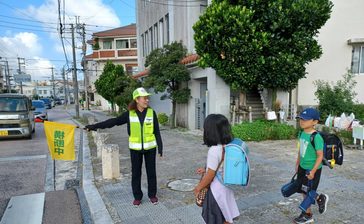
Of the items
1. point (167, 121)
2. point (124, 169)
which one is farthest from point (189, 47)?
point (124, 169)

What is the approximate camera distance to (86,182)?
211 inches

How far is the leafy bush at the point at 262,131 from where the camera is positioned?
9.32 metres

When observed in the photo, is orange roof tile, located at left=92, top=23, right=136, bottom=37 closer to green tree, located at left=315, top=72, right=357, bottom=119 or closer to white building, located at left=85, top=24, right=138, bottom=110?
white building, located at left=85, top=24, right=138, bottom=110

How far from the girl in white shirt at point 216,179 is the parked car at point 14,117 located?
1057cm

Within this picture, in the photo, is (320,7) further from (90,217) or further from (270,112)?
(90,217)

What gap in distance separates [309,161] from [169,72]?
353 inches

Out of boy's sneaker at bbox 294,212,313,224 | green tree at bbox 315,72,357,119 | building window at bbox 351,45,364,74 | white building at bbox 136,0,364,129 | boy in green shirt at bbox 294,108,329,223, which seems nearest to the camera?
boy in green shirt at bbox 294,108,329,223

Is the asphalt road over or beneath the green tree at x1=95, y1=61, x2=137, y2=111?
beneath

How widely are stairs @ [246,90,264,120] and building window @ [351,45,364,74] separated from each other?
179 inches

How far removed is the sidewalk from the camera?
3795 millimetres

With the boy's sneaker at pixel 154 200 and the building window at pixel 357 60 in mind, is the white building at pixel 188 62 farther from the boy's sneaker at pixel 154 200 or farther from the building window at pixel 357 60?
the boy's sneaker at pixel 154 200

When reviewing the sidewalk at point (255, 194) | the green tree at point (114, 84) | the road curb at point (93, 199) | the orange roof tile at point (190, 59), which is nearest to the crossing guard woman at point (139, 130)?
the sidewalk at point (255, 194)

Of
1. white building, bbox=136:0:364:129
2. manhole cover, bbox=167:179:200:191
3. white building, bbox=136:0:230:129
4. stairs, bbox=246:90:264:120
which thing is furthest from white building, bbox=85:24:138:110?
manhole cover, bbox=167:179:200:191

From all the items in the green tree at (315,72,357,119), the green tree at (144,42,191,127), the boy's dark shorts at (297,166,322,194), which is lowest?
the boy's dark shorts at (297,166,322,194)
